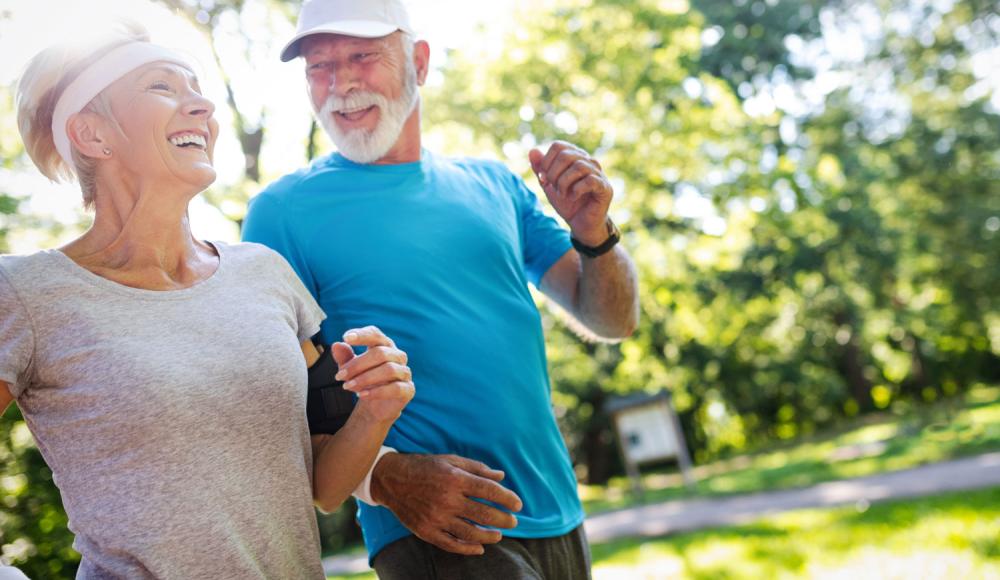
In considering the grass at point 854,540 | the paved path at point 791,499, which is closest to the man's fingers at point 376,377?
the grass at point 854,540

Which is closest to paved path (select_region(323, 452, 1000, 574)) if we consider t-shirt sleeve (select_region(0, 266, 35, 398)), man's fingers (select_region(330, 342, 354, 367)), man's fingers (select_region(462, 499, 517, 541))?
man's fingers (select_region(462, 499, 517, 541))

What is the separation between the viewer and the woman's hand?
1826mm

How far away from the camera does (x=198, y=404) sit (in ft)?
5.90

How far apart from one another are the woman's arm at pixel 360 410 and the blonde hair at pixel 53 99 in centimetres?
62

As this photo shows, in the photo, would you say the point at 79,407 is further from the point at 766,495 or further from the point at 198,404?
the point at 766,495

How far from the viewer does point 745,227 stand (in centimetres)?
1207

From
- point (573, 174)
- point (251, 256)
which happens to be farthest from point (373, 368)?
point (573, 174)

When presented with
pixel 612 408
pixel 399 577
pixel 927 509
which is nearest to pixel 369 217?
pixel 399 577

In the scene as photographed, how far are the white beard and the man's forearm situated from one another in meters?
0.69

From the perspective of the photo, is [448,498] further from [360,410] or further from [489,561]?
[360,410]

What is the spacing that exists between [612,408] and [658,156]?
17.2 feet

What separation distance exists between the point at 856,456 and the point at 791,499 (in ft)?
14.1

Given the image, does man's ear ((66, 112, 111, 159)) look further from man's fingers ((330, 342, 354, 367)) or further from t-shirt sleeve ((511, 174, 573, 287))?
t-shirt sleeve ((511, 174, 573, 287))

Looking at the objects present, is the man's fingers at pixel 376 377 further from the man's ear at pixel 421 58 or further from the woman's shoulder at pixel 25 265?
the man's ear at pixel 421 58
